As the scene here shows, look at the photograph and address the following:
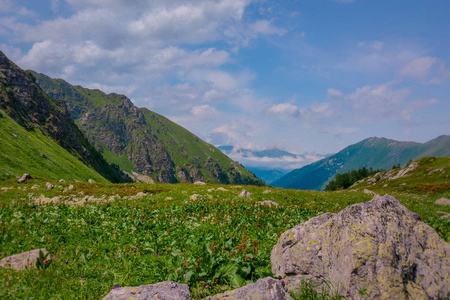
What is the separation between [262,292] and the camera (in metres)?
4.83

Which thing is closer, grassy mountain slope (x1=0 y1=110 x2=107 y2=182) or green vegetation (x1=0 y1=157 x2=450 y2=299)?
green vegetation (x1=0 y1=157 x2=450 y2=299)

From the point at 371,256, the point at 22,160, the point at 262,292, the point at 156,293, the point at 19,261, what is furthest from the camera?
the point at 22,160

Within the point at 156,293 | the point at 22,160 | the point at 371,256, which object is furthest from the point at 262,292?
the point at 22,160

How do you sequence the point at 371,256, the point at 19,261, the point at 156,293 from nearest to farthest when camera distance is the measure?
the point at 156,293 < the point at 371,256 < the point at 19,261

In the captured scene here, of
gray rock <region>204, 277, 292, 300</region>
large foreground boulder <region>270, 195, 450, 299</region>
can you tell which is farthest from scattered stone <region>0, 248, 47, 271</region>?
large foreground boulder <region>270, 195, 450, 299</region>

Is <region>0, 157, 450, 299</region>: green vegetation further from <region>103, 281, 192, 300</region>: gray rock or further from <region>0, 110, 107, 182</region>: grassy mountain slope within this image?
<region>0, 110, 107, 182</region>: grassy mountain slope

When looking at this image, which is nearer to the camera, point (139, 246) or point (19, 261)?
point (19, 261)

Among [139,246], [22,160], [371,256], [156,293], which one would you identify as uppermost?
[22,160]

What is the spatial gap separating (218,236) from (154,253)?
2941 millimetres

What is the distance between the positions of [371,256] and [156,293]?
17.2 ft

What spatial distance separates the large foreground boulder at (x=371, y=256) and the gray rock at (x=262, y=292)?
5.06ft

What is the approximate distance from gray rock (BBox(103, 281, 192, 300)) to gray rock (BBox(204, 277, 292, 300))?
86 centimetres

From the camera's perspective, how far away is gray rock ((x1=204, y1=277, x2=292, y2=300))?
4.76 meters

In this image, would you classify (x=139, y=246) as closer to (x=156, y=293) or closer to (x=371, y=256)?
(x=156, y=293)
